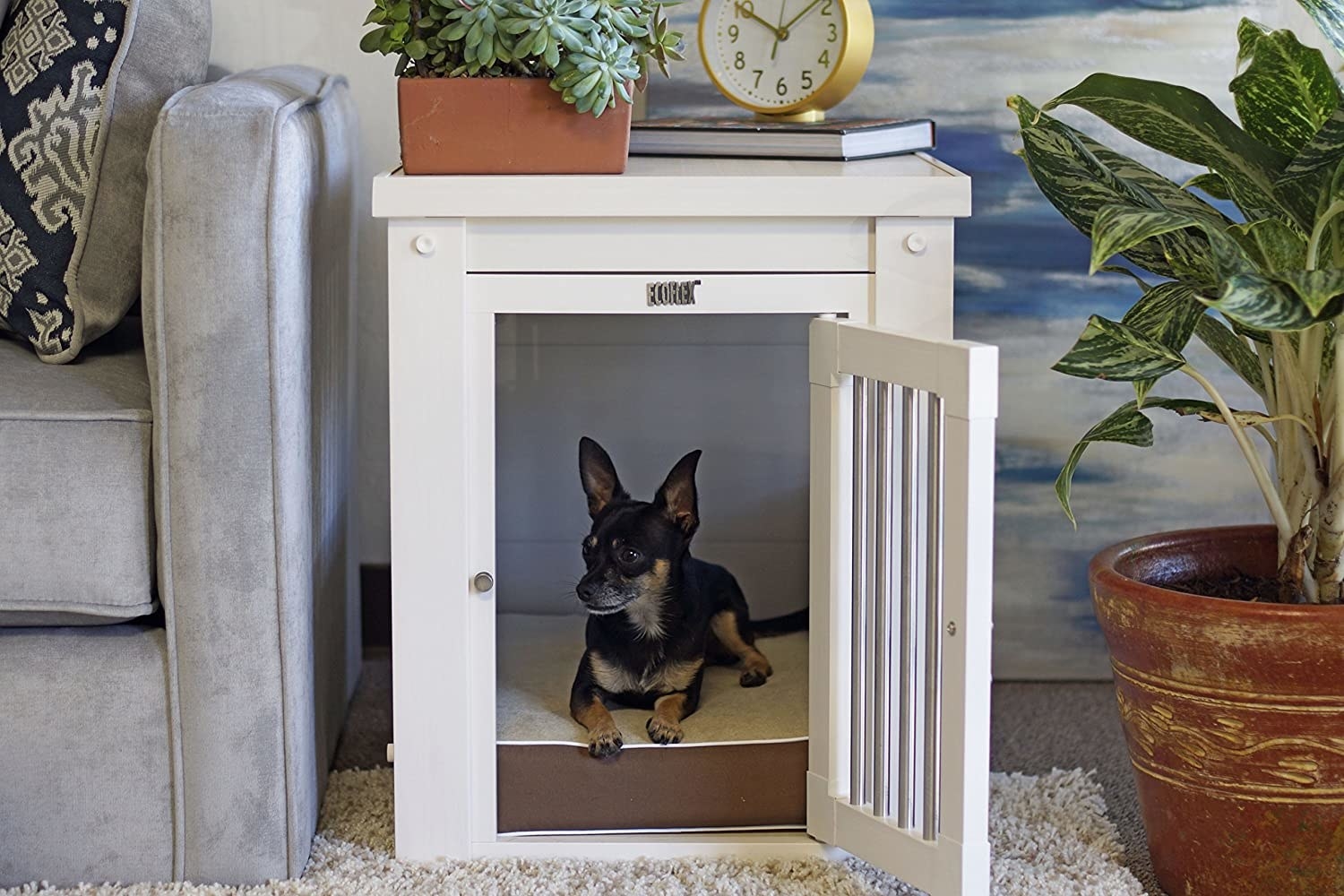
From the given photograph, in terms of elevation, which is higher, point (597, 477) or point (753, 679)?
point (597, 477)

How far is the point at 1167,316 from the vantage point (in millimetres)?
1009

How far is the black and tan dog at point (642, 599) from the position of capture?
1185 millimetres

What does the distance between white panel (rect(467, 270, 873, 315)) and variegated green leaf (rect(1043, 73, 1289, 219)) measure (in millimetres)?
214

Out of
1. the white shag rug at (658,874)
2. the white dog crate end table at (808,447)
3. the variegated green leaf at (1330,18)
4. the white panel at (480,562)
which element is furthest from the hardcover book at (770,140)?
the white shag rug at (658,874)

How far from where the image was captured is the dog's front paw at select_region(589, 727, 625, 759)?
116 centimetres

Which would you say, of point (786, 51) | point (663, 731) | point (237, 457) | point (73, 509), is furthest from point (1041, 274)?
point (73, 509)

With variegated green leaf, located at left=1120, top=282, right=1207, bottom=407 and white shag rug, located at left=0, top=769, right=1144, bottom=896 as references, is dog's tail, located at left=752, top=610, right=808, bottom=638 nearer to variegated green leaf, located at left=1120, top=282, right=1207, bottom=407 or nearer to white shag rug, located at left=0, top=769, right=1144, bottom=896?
white shag rug, located at left=0, top=769, right=1144, bottom=896

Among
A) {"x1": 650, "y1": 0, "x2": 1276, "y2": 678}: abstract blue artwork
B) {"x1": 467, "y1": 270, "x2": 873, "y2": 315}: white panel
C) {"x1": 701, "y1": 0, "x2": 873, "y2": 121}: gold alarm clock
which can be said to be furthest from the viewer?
{"x1": 650, "y1": 0, "x2": 1276, "y2": 678}: abstract blue artwork

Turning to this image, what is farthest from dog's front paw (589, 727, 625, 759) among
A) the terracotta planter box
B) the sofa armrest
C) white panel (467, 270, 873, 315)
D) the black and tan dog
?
the terracotta planter box

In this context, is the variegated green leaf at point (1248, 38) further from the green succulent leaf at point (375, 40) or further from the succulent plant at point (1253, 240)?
the green succulent leaf at point (375, 40)

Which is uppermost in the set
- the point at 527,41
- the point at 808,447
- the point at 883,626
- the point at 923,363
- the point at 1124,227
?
the point at 527,41

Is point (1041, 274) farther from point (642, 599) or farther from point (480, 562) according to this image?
point (480, 562)

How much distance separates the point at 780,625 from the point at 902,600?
18 centimetres

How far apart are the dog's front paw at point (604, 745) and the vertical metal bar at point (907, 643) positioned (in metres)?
0.24
